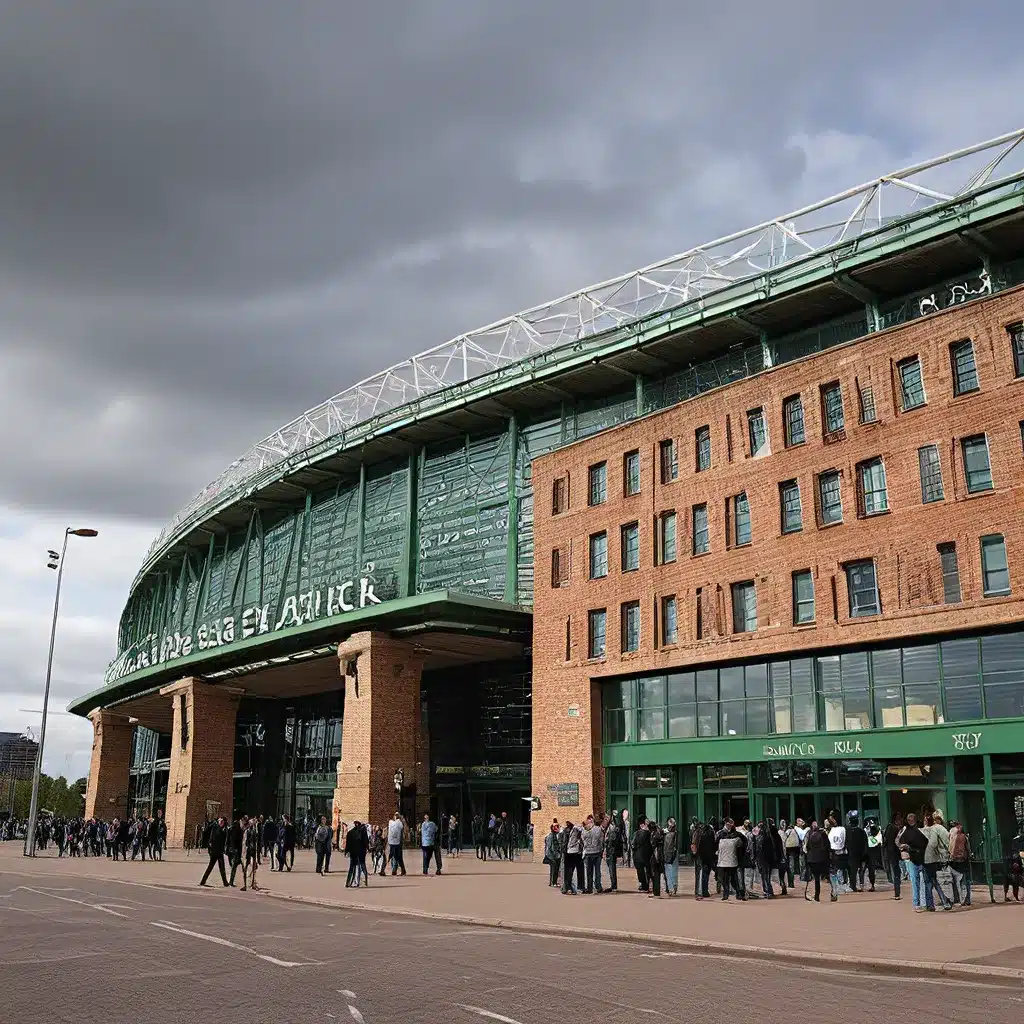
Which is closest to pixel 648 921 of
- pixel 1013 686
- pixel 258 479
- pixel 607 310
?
pixel 1013 686

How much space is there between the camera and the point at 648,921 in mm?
19922

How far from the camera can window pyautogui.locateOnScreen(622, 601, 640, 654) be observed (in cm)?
3956

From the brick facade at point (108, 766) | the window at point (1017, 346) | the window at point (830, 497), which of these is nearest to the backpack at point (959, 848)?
the window at point (830, 497)

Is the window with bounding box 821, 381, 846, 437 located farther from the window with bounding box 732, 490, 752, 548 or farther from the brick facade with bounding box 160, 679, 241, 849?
the brick facade with bounding box 160, 679, 241, 849

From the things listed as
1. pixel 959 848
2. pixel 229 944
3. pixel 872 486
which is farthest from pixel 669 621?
pixel 229 944

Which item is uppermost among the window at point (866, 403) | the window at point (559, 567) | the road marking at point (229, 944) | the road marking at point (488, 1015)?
the window at point (866, 403)

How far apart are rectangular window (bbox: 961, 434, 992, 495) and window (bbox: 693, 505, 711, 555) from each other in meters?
9.47

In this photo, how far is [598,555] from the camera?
4184cm

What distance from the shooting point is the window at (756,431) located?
36625 mm

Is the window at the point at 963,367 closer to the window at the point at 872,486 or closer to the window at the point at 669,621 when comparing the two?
the window at the point at 872,486

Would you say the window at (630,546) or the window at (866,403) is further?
the window at (630,546)

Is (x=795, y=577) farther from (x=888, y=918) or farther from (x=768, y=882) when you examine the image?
(x=888, y=918)

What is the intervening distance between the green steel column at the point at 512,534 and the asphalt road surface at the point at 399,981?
30964mm

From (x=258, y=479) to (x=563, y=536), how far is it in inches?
1164
